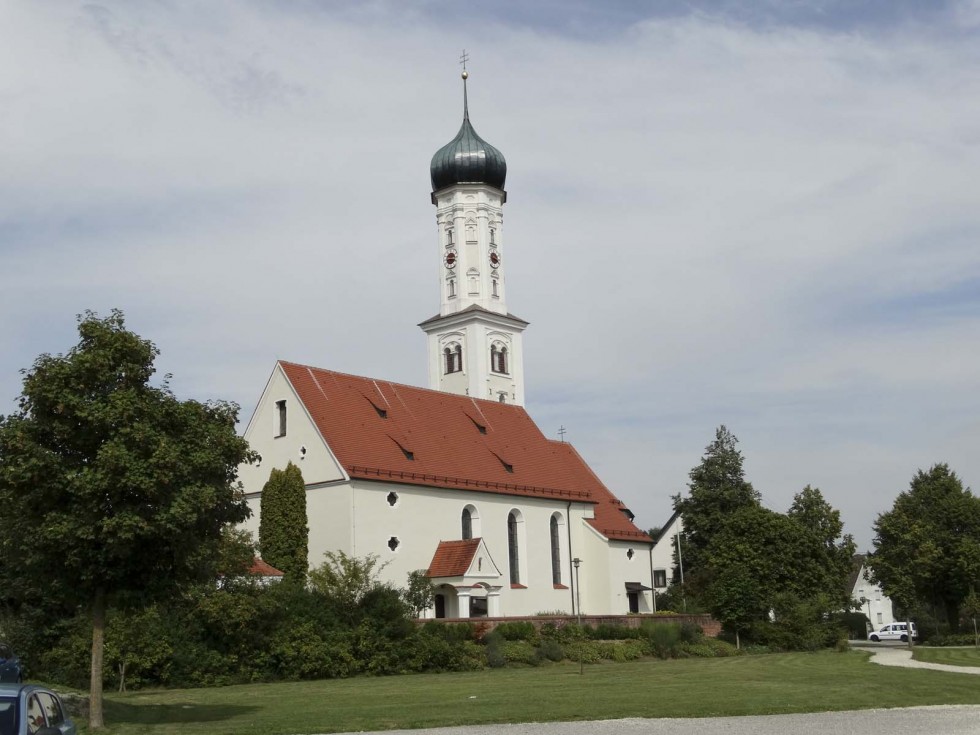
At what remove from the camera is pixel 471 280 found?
73.1 m

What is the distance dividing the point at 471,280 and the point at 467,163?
24.2 feet

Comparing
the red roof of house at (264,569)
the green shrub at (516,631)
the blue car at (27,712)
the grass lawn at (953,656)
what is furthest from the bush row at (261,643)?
the blue car at (27,712)

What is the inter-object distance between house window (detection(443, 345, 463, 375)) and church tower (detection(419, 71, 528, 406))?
0.06 metres

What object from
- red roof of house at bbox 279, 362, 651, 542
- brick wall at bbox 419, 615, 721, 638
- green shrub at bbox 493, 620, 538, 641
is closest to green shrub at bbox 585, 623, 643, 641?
brick wall at bbox 419, 615, 721, 638

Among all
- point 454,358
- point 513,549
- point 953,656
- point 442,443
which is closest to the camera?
point 953,656

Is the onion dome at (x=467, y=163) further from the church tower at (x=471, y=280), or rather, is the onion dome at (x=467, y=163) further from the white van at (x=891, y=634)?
the white van at (x=891, y=634)

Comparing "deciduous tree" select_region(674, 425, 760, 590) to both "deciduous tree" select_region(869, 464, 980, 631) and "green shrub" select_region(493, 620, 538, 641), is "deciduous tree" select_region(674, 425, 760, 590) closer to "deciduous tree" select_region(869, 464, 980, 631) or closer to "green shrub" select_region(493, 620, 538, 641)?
"deciduous tree" select_region(869, 464, 980, 631)

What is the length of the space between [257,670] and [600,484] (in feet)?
99.1

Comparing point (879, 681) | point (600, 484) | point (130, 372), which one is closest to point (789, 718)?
point (879, 681)

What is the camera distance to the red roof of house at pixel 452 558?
4706 cm

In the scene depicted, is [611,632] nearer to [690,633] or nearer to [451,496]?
[690,633]

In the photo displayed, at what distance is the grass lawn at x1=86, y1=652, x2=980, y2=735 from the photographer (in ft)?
65.6

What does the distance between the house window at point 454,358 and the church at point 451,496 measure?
39.2 feet

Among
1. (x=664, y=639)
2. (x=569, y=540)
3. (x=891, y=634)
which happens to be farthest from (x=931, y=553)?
(x=664, y=639)
